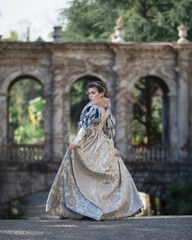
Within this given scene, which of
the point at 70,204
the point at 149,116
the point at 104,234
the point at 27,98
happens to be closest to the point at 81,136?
the point at 70,204

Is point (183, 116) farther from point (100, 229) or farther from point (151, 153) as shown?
point (100, 229)

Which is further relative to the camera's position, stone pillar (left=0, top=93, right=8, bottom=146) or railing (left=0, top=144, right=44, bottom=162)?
stone pillar (left=0, top=93, right=8, bottom=146)

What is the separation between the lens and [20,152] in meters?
16.9

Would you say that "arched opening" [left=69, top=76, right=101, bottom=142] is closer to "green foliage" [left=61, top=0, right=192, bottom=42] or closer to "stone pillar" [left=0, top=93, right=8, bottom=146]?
"green foliage" [left=61, top=0, right=192, bottom=42]

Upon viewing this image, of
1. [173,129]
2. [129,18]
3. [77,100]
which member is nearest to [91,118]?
[173,129]

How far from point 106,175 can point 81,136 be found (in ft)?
2.05

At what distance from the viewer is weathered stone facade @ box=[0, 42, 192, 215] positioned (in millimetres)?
16516

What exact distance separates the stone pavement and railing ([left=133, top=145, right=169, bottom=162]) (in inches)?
379

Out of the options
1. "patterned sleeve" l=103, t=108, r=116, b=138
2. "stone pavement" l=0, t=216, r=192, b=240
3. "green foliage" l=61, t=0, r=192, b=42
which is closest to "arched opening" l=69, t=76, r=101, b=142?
"green foliage" l=61, t=0, r=192, b=42

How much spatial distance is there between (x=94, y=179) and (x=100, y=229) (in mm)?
1253

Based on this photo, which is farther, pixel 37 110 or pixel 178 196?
pixel 37 110

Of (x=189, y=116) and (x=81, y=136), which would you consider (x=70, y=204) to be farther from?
(x=189, y=116)

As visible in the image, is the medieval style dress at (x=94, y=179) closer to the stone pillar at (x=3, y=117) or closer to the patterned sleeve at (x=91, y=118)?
the patterned sleeve at (x=91, y=118)

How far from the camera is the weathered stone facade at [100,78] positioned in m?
16.5
